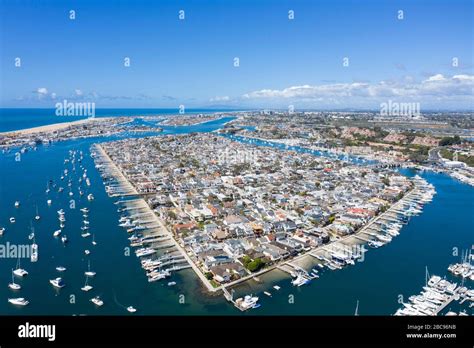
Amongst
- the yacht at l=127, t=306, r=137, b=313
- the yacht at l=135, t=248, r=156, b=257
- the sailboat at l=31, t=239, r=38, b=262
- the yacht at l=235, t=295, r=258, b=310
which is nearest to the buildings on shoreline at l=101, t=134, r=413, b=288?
the yacht at l=235, t=295, r=258, b=310

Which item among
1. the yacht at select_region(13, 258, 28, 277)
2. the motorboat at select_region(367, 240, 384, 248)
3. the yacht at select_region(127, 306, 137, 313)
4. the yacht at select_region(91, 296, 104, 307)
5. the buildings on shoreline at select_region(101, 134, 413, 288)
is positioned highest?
the buildings on shoreline at select_region(101, 134, 413, 288)

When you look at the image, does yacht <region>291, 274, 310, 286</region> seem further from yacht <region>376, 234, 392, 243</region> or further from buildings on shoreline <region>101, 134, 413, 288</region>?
yacht <region>376, 234, 392, 243</region>

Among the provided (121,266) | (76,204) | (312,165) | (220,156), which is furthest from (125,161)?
Result: (121,266)

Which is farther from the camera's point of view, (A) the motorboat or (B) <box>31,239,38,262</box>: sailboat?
(A) the motorboat

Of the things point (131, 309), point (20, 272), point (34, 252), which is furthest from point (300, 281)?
point (34, 252)

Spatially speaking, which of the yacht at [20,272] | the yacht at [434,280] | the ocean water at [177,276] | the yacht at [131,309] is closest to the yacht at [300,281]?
the ocean water at [177,276]

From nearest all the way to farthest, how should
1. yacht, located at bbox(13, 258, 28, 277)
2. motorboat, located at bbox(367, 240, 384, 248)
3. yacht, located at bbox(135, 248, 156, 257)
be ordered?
yacht, located at bbox(13, 258, 28, 277)
yacht, located at bbox(135, 248, 156, 257)
motorboat, located at bbox(367, 240, 384, 248)

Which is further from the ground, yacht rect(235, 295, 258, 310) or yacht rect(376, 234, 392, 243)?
yacht rect(376, 234, 392, 243)

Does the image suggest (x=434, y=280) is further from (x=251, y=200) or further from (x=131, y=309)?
(x=251, y=200)

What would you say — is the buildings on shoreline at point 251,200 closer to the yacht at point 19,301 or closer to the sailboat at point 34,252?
the sailboat at point 34,252
